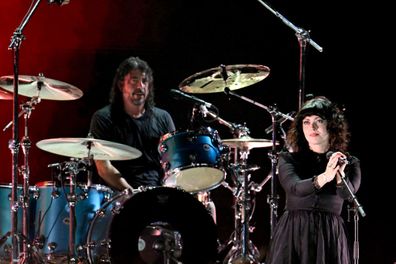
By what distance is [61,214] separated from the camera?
466 centimetres

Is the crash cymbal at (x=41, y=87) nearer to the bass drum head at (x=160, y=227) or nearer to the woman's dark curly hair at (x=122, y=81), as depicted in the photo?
the woman's dark curly hair at (x=122, y=81)

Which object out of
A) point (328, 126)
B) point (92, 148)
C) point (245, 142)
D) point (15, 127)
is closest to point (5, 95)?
point (15, 127)

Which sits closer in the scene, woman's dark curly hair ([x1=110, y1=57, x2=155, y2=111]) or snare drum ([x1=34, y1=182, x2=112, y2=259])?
snare drum ([x1=34, y1=182, x2=112, y2=259])

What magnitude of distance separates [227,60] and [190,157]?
195 centimetres

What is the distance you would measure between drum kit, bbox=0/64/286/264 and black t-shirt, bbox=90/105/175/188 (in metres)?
0.30

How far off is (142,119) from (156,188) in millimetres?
1187

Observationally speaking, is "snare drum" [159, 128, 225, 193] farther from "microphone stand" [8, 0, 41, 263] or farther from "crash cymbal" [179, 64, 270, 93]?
"microphone stand" [8, 0, 41, 263]

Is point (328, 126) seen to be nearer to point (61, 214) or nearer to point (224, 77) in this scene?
point (224, 77)

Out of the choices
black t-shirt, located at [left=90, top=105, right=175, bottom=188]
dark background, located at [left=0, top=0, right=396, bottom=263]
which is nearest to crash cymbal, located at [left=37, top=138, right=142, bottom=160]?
black t-shirt, located at [left=90, top=105, right=175, bottom=188]

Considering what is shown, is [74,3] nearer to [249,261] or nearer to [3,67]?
[3,67]

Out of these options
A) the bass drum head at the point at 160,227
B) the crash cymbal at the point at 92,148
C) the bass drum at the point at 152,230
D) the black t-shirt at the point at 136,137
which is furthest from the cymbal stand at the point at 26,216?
the bass drum head at the point at 160,227

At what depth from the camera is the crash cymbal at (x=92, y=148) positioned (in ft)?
14.4

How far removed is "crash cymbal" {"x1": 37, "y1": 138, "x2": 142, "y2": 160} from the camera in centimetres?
440

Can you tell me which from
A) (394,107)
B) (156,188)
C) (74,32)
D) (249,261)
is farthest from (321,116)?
(74,32)
